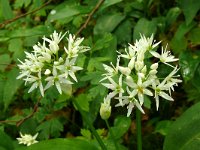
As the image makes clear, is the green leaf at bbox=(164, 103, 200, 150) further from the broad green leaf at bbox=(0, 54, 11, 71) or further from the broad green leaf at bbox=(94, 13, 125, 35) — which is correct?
the broad green leaf at bbox=(0, 54, 11, 71)

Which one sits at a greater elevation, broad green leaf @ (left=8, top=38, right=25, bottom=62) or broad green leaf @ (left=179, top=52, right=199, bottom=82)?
broad green leaf @ (left=8, top=38, right=25, bottom=62)

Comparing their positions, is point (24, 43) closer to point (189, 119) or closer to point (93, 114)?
point (93, 114)

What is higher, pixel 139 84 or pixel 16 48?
pixel 16 48

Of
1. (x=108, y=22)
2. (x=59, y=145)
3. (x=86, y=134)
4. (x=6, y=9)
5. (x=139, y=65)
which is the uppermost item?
(x=6, y=9)

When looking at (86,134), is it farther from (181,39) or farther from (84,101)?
(181,39)

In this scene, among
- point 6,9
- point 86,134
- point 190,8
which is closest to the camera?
point 86,134

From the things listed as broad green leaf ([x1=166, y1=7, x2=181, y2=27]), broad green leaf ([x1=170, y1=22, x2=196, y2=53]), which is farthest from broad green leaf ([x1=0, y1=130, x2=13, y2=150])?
broad green leaf ([x1=166, y1=7, x2=181, y2=27])

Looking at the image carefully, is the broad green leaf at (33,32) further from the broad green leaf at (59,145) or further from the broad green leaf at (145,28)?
the broad green leaf at (59,145)

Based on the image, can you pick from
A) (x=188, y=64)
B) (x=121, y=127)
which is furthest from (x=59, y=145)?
(x=188, y=64)
